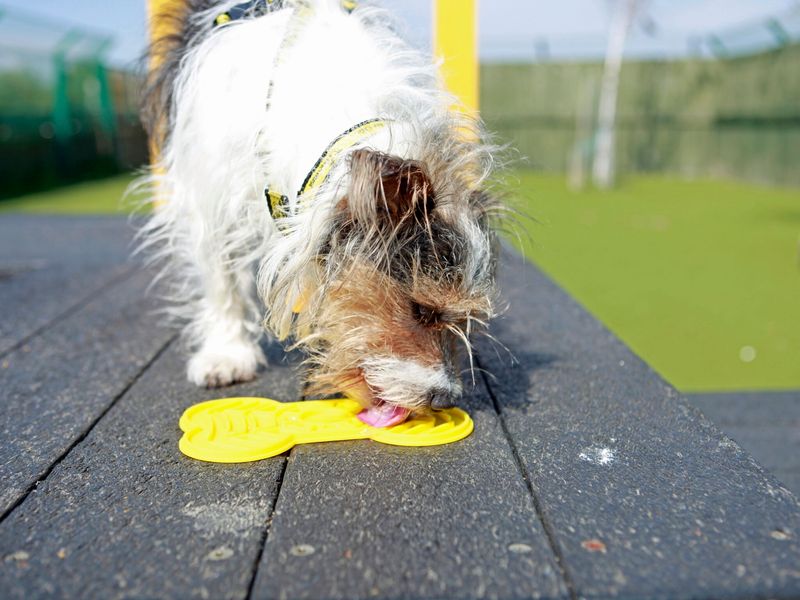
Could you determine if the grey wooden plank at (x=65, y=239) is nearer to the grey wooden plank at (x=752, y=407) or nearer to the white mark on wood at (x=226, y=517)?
the white mark on wood at (x=226, y=517)

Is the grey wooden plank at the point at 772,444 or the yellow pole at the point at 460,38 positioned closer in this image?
the grey wooden plank at the point at 772,444

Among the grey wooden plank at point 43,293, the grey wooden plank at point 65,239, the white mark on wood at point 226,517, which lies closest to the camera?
the white mark on wood at point 226,517

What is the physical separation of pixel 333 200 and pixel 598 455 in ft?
4.11

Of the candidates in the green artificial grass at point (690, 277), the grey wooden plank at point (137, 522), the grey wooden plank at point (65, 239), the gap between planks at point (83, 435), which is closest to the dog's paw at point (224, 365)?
the gap between planks at point (83, 435)

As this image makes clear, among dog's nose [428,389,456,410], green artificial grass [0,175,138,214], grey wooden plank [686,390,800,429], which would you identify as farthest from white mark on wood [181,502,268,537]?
green artificial grass [0,175,138,214]

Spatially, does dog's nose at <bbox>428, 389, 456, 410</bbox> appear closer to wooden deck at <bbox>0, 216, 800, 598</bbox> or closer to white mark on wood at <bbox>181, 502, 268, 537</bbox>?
wooden deck at <bbox>0, 216, 800, 598</bbox>

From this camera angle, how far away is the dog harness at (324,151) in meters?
2.53

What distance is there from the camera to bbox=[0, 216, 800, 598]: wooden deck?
182cm

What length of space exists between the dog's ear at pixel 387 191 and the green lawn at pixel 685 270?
1.71ft

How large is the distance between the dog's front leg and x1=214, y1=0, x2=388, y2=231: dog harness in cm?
65

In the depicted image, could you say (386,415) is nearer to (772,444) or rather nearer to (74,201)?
(772,444)

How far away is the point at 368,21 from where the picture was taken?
11.0ft

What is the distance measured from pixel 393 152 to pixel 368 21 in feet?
3.62

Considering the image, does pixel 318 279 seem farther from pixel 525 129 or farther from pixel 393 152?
pixel 525 129
